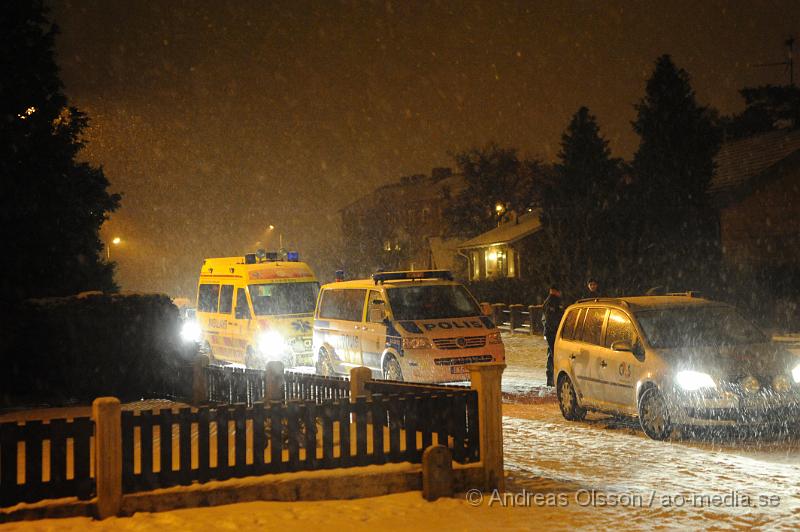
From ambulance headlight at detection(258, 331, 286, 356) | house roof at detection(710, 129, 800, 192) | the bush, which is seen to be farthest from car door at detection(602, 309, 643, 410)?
house roof at detection(710, 129, 800, 192)

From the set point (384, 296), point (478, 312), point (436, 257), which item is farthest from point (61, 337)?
point (436, 257)

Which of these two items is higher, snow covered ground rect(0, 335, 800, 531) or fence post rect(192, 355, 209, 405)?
fence post rect(192, 355, 209, 405)

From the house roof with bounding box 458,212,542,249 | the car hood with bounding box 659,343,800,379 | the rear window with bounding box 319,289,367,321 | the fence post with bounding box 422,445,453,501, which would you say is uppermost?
the house roof with bounding box 458,212,542,249

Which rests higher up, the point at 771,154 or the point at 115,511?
the point at 771,154

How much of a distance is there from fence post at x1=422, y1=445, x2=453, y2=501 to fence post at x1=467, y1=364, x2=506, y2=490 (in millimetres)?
523

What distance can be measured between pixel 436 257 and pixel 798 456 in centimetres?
6432

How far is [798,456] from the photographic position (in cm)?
1019

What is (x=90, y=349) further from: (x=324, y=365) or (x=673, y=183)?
(x=673, y=183)

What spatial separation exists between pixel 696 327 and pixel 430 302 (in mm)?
5784

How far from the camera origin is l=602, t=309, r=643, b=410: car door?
11961 millimetres

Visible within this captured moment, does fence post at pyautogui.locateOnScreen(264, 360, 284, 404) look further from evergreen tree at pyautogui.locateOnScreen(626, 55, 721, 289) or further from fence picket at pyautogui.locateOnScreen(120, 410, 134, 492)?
evergreen tree at pyautogui.locateOnScreen(626, 55, 721, 289)

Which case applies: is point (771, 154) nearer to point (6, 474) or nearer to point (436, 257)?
point (6, 474)

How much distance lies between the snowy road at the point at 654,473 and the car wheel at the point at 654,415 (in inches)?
5.6

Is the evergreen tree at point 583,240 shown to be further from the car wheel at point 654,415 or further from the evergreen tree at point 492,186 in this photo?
the evergreen tree at point 492,186
